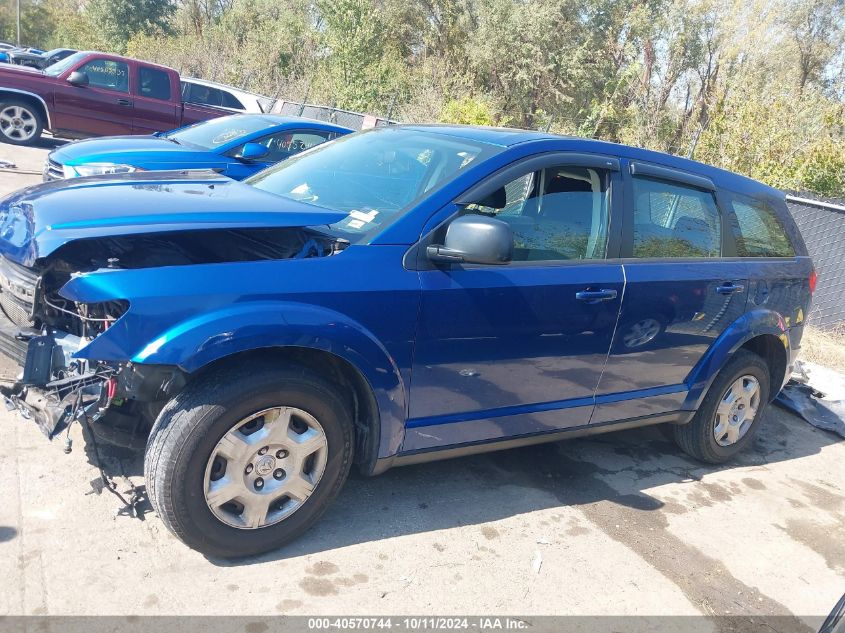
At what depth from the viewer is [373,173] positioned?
3.79 metres

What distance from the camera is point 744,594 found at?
138 inches

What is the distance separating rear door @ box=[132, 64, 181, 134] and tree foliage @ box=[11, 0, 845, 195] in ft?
19.1

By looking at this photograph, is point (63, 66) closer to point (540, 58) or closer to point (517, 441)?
point (517, 441)

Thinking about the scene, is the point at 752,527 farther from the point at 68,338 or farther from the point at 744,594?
the point at 68,338

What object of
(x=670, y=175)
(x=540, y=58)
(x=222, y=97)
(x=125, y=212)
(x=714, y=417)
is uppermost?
(x=540, y=58)

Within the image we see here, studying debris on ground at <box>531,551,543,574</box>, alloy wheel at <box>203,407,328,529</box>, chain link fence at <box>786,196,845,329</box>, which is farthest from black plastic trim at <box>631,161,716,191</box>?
chain link fence at <box>786,196,845,329</box>

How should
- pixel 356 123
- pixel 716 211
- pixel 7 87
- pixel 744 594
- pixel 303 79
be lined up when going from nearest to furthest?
1. pixel 744 594
2. pixel 716 211
3. pixel 7 87
4. pixel 356 123
5. pixel 303 79

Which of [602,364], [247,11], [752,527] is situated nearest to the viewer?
[602,364]

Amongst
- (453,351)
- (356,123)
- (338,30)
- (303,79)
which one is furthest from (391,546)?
(303,79)

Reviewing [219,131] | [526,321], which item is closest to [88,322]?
[526,321]

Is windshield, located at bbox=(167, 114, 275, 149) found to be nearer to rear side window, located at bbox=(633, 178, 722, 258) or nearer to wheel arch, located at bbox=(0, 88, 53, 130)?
wheel arch, located at bbox=(0, 88, 53, 130)

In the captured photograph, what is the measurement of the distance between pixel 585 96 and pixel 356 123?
12778 mm

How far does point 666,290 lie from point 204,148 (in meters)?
5.78

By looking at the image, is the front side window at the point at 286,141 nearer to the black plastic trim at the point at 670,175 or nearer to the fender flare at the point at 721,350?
the black plastic trim at the point at 670,175
